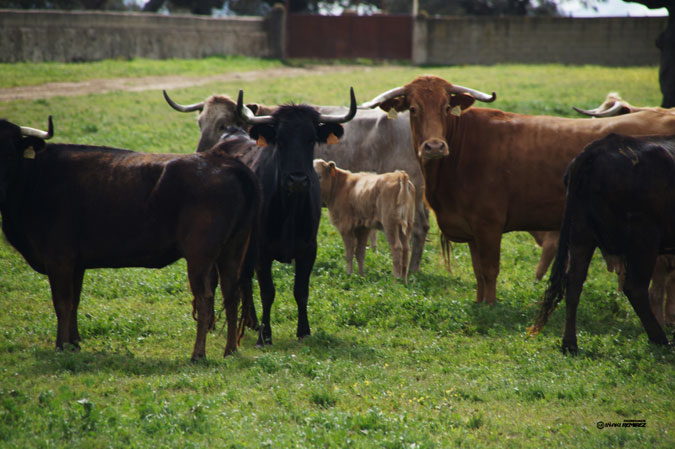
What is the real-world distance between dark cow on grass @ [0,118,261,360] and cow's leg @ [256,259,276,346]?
0.52 metres

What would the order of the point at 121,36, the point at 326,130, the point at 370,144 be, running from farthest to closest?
the point at 121,36
the point at 370,144
the point at 326,130

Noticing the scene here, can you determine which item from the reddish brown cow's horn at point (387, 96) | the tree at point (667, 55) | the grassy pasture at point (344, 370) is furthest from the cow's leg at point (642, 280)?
the tree at point (667, 55)

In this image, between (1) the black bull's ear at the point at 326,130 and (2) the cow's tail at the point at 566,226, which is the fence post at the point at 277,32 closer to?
(1) the black bull's ear at the point at 326,130

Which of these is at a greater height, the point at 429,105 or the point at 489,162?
the point at 429,105

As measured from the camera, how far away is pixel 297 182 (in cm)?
791

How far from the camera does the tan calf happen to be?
1090 cm

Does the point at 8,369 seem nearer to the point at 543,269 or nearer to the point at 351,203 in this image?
the point at 351,203

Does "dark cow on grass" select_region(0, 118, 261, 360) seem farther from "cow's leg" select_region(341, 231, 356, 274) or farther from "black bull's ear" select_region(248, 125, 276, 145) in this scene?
"cow's leg" select_region(341, 231, 356, 274)

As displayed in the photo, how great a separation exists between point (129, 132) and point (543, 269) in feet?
34.7

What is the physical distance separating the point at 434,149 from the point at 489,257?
5.12 ft

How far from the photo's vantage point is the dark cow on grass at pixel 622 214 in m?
7.67

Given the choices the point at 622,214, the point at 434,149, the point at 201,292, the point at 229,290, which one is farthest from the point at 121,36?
the point at 622,214

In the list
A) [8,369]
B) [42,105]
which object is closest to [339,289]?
[8,369]

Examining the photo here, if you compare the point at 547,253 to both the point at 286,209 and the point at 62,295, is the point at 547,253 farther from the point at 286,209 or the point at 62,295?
the point at 62,295
